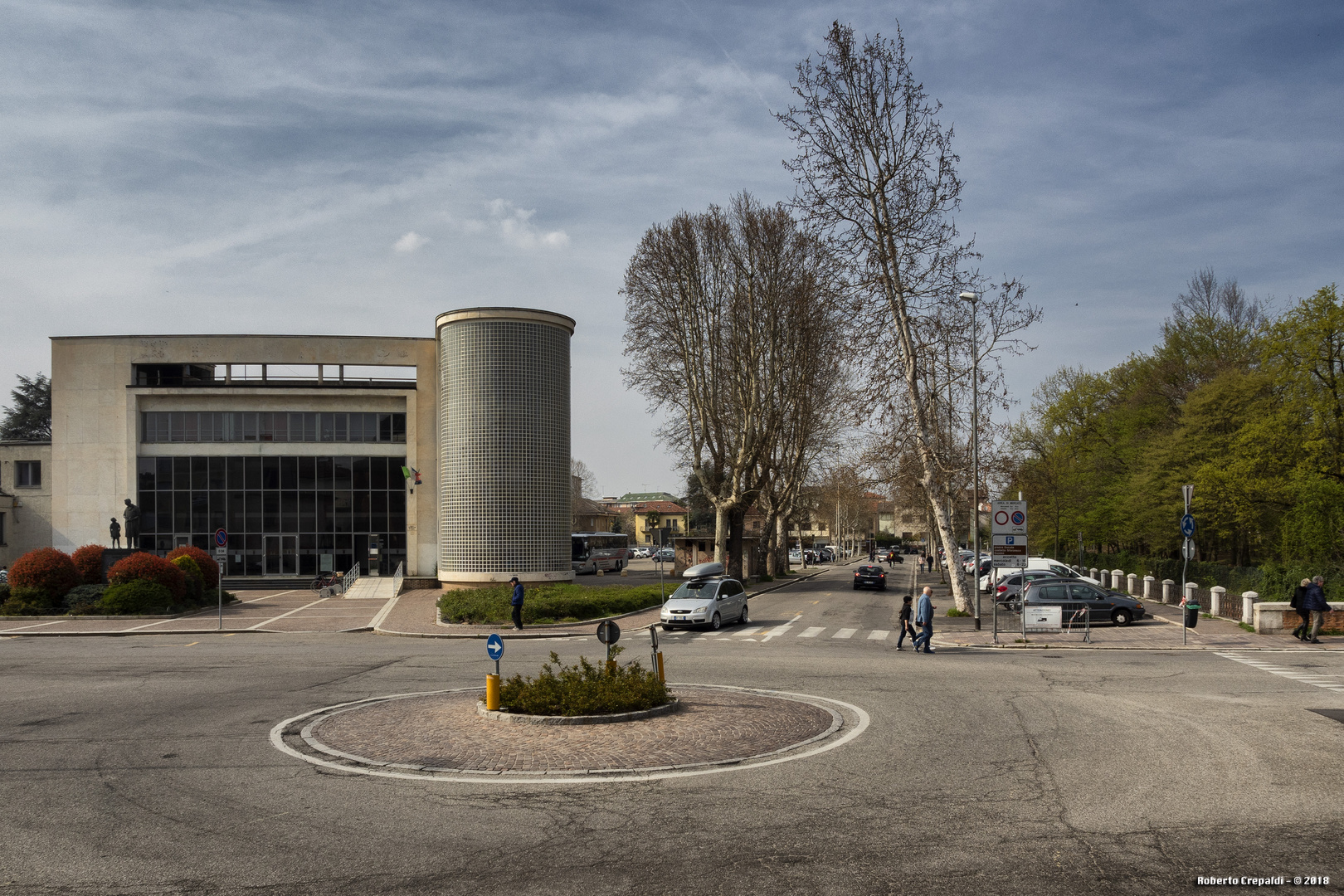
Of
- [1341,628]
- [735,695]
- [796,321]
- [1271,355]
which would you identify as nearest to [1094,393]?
[1271,355]

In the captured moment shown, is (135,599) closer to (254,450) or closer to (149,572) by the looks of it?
(149,572)

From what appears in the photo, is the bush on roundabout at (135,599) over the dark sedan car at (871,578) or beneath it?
over

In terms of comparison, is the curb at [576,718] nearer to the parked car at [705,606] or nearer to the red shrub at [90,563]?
the parked car at [705,606]

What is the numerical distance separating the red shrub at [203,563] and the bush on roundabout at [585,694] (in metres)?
27.3

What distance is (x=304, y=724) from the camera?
1243 centimetres

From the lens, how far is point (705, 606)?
2741 cm

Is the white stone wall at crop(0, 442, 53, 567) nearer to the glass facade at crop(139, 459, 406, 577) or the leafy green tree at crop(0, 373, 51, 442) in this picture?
the glass facade at crop(139, 459, 406, 577)

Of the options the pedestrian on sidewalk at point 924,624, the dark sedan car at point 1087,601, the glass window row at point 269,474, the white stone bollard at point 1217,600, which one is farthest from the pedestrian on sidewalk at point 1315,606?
the glass window row at point 269,474

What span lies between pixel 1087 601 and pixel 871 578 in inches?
793

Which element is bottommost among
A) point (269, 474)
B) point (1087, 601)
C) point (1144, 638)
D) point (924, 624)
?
point (1144, 638)

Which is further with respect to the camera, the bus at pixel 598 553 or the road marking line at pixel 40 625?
the bus at pixel 598 553

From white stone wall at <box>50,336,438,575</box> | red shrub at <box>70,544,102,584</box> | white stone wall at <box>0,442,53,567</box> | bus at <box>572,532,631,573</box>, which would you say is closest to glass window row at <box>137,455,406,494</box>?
white stone wall at <box>50,336,438,575</box>

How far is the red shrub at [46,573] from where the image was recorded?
30188 mm

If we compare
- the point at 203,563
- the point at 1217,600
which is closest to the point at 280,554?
the point at 203,563
